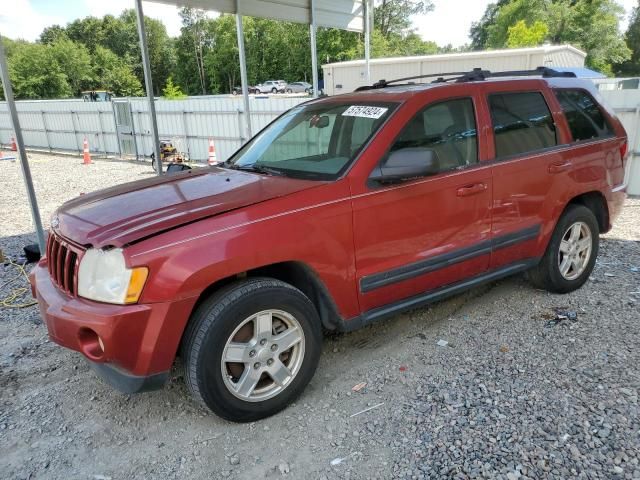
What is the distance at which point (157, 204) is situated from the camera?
2.91 m

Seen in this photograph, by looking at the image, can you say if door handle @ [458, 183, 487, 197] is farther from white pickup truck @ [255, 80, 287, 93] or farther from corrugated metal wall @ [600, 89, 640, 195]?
white pickup truck @ [255, 80, 287, 93]

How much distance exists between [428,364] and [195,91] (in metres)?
69.2

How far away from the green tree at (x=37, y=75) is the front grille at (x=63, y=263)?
5426cm

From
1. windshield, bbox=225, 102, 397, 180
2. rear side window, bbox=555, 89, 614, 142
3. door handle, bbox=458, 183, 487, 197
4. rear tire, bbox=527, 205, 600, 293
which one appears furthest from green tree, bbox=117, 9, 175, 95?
door handle, bbox=458, 183, 487, 197

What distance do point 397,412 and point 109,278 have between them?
5.76ft

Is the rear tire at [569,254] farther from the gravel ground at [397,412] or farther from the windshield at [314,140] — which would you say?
the windshield at [314,140]

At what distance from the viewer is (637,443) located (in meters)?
2.56

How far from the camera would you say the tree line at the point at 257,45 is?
144 ft

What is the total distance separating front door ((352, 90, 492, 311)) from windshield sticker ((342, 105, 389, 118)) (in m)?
0.21

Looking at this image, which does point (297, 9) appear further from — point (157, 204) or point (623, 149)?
point (157, 204)

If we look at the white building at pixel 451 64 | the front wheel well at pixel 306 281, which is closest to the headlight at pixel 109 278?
the front wheel well at pixel 306 281

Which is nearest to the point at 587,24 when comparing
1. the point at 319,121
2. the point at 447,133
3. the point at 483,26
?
the point at 483,26

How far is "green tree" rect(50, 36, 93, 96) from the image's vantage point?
52.9 metres

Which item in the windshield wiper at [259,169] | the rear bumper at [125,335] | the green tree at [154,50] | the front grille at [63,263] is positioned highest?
the green tree at [154,50]
